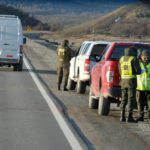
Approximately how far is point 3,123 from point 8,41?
15.6m

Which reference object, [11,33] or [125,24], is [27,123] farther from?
[125,24]

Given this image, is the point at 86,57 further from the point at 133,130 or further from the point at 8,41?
the point at 8,41

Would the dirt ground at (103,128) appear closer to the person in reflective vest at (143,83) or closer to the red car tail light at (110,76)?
the person in reflective vest at (143,83)

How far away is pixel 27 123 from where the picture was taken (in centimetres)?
1175

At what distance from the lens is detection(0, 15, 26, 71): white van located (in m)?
26.7

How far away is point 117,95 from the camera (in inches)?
495

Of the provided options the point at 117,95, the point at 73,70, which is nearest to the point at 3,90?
the point at 73,70

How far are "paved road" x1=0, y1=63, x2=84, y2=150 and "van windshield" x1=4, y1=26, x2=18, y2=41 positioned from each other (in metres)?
8.02

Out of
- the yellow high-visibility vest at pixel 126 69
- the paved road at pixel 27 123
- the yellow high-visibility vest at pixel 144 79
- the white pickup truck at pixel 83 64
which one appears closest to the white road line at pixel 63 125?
the paved road at pixel 27 123

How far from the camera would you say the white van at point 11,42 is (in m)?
26.7

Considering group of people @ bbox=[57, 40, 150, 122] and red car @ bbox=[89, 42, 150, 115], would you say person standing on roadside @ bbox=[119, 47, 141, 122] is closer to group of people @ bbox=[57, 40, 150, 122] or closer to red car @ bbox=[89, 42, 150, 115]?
group of people @ bbox=[57, 40, 150, 122]

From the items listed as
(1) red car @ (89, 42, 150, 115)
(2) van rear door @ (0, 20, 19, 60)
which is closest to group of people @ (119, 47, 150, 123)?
(1) red car @ (89, 42, 150, 115)

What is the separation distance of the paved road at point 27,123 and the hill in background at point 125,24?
116 metres

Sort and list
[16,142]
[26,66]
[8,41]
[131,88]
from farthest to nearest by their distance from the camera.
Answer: [26,66]
[8,41]
[131,88]
[16,142]
